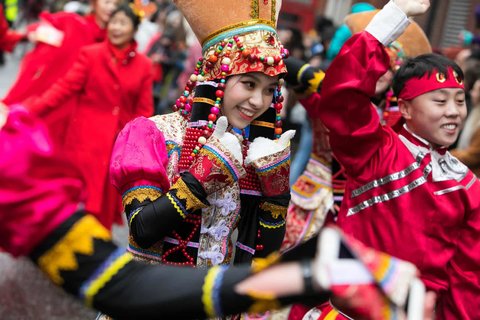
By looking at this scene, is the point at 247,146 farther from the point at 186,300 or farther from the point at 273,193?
the point at 186,300

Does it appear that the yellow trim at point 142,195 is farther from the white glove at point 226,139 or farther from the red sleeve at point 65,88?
the red sleeve at point 65,88

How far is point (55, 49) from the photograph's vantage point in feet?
19.1

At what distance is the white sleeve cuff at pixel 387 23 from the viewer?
2.54m

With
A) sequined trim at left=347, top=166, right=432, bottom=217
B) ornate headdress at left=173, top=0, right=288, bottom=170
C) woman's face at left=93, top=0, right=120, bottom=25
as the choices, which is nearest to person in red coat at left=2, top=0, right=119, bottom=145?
woman's face at left=93, top=0, right=120, bottom=25

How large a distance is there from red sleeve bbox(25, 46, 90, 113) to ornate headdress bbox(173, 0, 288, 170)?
8.46ft

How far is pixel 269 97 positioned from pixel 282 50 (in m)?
0.18

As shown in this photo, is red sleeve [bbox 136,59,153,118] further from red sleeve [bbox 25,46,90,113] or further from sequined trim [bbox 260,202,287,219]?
sequined trim [bbox 260,202,287,219]

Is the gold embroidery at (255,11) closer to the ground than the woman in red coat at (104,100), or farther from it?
farther from it

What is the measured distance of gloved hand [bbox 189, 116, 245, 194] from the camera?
2.26 m

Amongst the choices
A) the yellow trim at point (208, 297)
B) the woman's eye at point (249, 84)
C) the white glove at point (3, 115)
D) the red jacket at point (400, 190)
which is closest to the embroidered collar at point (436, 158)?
the red jacket at point (400, 190)

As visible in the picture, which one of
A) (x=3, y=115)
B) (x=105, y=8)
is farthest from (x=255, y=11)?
(x=105, y=8)

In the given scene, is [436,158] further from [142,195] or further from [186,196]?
[142,195]

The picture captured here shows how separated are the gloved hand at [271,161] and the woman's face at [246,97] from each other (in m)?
0.09

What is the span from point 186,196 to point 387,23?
96cm
